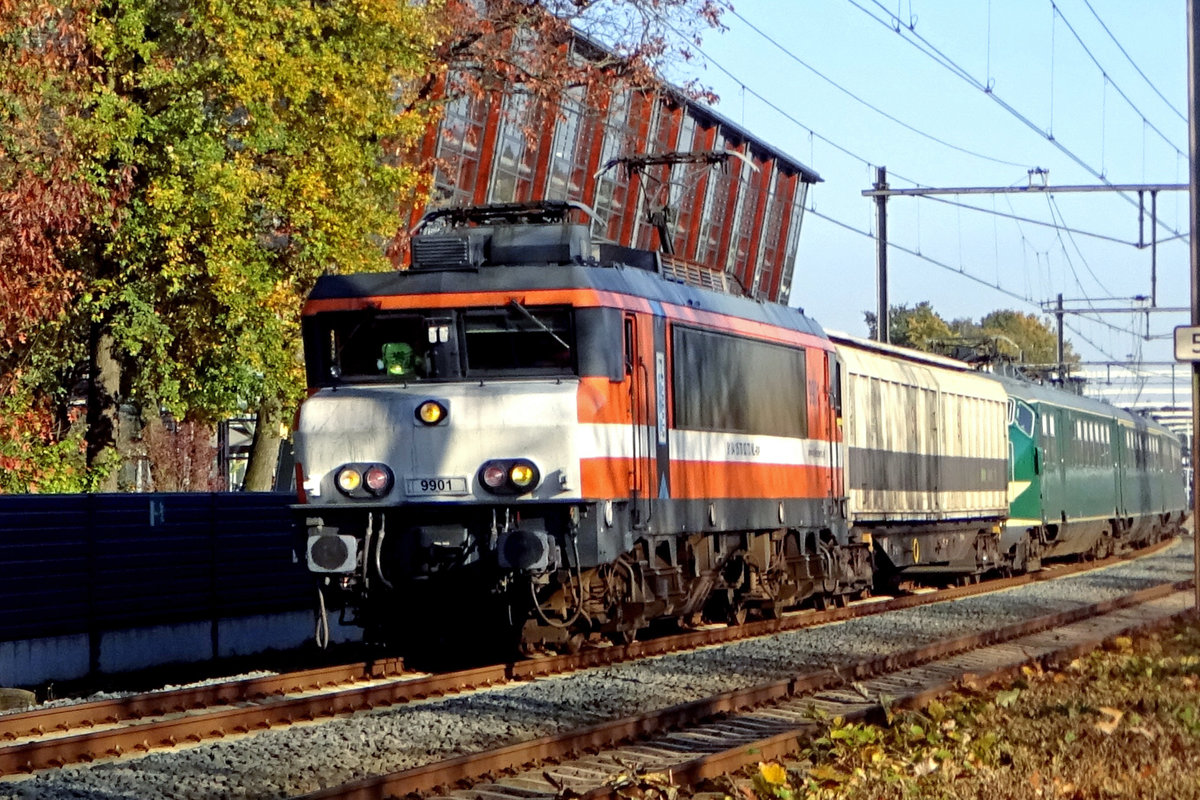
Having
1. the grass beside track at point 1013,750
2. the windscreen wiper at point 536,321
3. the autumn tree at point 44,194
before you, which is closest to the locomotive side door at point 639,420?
the windscreen wiper at point 536,321

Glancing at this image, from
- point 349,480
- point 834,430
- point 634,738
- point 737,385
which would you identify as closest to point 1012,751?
point 634,738

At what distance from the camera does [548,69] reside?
28.1 metres

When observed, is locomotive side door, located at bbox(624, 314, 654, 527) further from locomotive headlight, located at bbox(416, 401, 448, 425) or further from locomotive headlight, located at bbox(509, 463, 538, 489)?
locomotive headlight, located at bbox(416, 401, 448, 425)

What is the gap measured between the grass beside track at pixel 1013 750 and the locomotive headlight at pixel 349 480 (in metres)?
5.05

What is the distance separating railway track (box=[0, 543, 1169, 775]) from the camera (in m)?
11.1

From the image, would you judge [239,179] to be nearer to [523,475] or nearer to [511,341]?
[511,341]

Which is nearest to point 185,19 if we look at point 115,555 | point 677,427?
point 115,555

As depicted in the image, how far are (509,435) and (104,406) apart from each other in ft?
35.4

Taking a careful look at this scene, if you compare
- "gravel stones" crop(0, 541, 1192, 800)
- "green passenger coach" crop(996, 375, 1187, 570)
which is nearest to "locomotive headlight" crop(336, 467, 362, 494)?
"gravel stones" crop(0, 541, 1192, 800)

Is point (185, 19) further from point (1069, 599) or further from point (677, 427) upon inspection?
point (1069, 599)

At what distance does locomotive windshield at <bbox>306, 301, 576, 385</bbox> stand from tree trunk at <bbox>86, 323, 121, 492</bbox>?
8.18 metres

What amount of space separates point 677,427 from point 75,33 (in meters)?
8.46

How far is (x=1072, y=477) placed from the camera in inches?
1415

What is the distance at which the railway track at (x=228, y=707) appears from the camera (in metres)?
11.1
